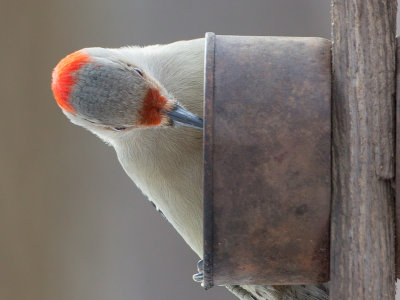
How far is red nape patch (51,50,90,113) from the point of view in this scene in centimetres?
173

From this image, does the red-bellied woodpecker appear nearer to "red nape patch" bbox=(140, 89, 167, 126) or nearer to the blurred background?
"red nape patch" bbox=(140, 89, 167, 126)

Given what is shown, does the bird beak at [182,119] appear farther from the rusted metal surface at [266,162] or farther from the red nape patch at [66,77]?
the rusted metal surface at [266,162]

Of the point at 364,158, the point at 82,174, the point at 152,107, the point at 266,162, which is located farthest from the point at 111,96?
the point at 82,174

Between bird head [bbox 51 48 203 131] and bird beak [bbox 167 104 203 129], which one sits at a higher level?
bird head [bbox 51 48 203 131]

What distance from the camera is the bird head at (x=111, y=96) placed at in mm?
1725

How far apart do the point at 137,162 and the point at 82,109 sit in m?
0.26

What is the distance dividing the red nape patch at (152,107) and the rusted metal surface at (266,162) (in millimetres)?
364

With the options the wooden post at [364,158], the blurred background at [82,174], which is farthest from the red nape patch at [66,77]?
the blurred background at [82,174]

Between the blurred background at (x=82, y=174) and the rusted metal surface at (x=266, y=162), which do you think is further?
the blurred background at (x=82, y=174)

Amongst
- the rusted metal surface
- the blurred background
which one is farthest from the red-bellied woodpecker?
the blurred background

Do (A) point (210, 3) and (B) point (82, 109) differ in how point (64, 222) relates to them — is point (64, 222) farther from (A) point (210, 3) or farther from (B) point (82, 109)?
(B) point (82, 109)

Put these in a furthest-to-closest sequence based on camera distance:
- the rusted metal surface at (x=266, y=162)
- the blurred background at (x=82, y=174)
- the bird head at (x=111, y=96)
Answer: the blurred background at (x=82, y=174), the bird head at (x=111, y=96), the rusted metal surface at (x=266, y=162)

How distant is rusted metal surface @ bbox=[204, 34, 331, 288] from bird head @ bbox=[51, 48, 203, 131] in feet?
1.20

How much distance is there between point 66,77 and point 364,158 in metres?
0.77
